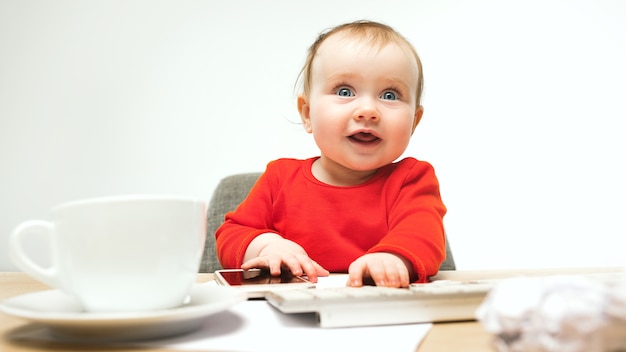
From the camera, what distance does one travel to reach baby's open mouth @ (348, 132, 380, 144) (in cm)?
97

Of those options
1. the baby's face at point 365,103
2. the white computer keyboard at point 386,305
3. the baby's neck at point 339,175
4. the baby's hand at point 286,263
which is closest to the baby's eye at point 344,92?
the baby's face at point 365,103

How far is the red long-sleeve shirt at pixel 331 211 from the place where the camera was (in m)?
0.94

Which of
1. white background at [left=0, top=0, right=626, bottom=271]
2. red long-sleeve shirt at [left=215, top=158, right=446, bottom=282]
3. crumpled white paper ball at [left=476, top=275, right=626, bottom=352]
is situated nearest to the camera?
crumpled white paper ball at [left=476, top=275, right=626, bottom=352]

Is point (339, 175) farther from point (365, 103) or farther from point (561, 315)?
point (561, 315)

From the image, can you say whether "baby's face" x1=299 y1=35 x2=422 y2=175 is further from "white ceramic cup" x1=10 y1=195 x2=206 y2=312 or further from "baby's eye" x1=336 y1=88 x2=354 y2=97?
"white ceramic cup" x1=10 y1=195 x2=206 y2=312

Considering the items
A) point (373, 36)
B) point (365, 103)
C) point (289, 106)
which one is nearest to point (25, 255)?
point (365, 103)

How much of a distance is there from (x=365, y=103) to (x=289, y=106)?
132 centimetres

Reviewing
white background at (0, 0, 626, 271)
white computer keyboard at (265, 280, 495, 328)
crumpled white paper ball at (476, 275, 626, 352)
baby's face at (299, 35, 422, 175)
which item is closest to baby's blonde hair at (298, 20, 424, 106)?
baby's face at (299, 35, 422, 175)

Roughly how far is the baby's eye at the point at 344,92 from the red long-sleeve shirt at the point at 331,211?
0.17 meters

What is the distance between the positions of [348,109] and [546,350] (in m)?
0.70

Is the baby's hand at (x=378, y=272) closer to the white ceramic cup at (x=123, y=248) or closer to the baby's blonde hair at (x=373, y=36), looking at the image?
the white ceramic cup at (x=123, y=248)

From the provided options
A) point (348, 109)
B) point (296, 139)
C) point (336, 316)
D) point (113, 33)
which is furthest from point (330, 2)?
point (336, 316)

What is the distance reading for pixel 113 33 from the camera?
2273 mm

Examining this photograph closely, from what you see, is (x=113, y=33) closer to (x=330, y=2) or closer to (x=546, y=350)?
(x=330, y=2)
